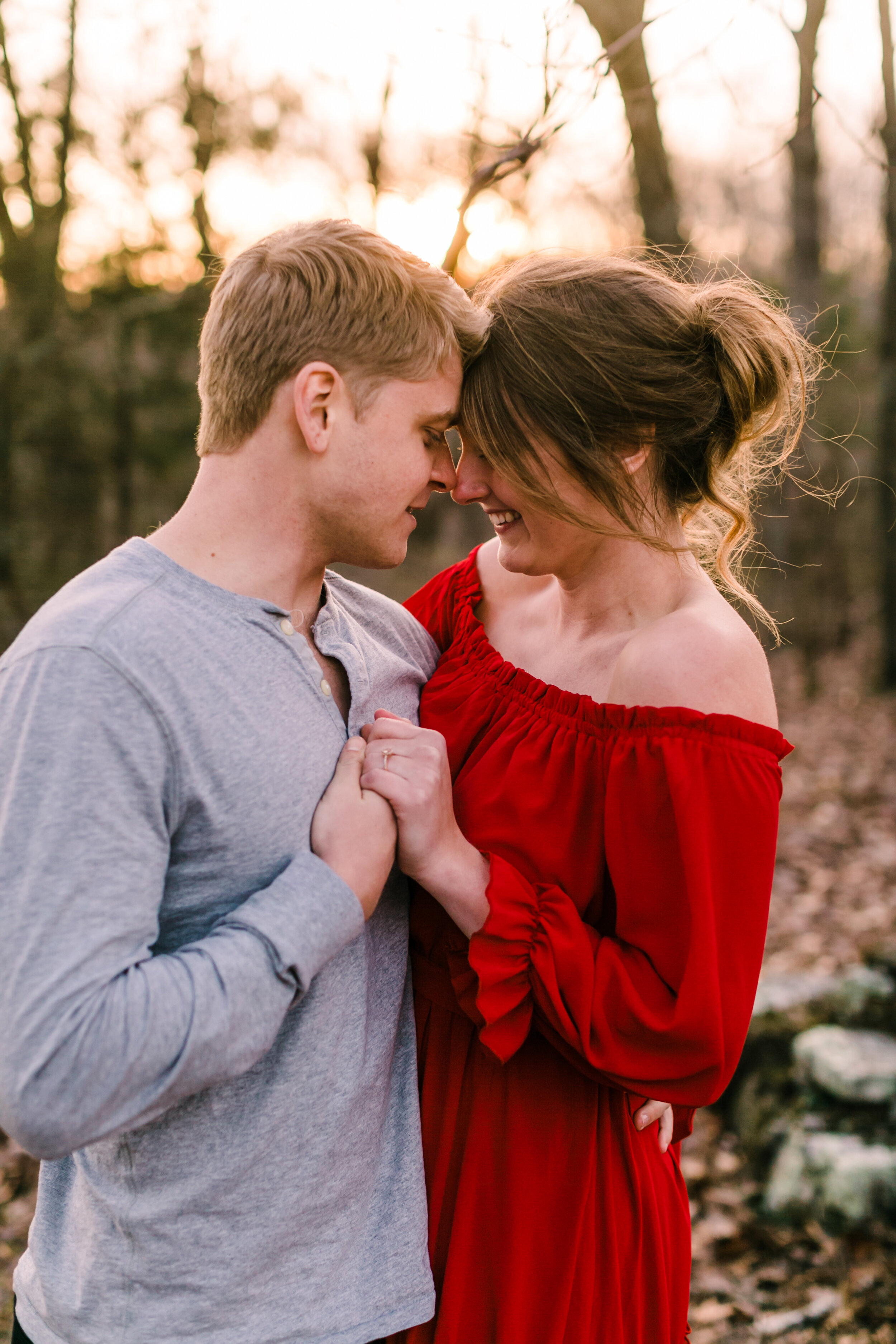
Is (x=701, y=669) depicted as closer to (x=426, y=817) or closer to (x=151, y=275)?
(x=426, y=817)

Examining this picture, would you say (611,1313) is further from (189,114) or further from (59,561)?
(189,114)

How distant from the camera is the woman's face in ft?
5.95

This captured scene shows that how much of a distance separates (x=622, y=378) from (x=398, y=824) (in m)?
0.91

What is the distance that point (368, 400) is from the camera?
1.53 meters

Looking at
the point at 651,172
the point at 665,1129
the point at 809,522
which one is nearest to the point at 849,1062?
the point at 665,1129

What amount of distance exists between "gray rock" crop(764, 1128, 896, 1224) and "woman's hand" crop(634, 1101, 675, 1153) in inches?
66.7

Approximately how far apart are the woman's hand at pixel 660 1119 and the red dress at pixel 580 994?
0.8 inches

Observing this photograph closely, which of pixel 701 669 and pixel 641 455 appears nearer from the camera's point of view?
pixel 701 669

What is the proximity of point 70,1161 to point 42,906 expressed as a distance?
2.12 ft

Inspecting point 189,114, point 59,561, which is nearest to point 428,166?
point 189,114

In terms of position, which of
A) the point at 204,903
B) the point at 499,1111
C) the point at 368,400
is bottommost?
the point at 499,1111

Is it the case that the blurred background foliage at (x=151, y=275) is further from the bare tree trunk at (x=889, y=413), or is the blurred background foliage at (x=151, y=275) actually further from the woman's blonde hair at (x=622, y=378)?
the woman's blonde hair at (x=622, y=378)

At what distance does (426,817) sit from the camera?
59.8 inches

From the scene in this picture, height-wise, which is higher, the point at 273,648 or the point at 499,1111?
the point at 273,648
